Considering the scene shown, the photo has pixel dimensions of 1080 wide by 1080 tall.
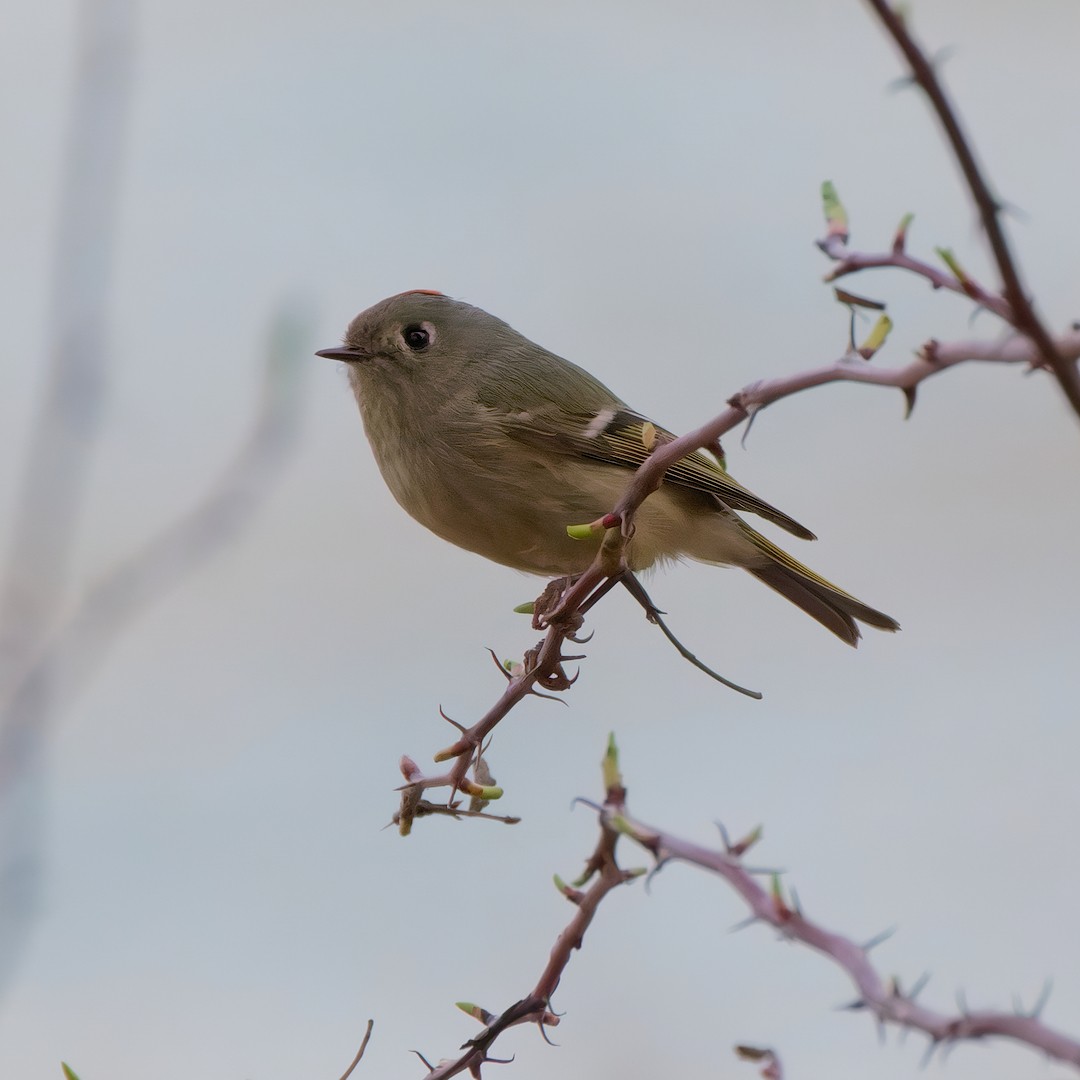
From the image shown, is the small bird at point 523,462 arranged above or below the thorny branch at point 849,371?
above

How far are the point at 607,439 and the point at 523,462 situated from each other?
6.0 inches

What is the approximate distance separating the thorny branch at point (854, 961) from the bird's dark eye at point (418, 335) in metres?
2.05

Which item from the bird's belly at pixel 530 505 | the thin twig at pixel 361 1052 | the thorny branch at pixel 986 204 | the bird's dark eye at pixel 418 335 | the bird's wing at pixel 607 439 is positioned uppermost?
the bird's dark eye at pixel 418 335

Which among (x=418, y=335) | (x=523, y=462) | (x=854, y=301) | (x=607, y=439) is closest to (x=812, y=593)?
(x=607, y=439)

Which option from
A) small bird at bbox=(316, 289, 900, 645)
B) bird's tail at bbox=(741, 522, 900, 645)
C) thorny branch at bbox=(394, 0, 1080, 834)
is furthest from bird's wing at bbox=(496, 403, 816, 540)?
thorny branch at bbox=(394, 0, 1080, 834)

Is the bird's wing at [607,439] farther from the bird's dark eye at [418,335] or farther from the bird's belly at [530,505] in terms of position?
the bird's dark eye at [418,335]

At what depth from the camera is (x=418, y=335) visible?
9.15ft

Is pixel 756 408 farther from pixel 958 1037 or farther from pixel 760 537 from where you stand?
pixel 760 537

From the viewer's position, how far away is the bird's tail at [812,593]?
8.20 ft

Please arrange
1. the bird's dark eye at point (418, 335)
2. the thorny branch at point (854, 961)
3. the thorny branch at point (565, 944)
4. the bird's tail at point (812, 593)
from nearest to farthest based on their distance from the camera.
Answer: the thorny branch at point (854, 961) → the thorny branch at point (565, 944) → the bird's tail at point (812, 593) → the bird's dark eye at point (418, 335)

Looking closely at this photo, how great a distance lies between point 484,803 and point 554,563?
47.1 inches

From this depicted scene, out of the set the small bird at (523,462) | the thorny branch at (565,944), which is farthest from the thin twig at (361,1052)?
the small bird at (523,462)

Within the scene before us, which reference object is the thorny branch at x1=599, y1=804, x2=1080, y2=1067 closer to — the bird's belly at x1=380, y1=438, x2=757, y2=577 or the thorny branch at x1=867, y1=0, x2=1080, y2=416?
the thorny branch at x1=867, y1=0, x2=1080, y2=416

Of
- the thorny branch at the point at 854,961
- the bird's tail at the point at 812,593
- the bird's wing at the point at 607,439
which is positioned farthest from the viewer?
the bird's tail at the point at 812,593
